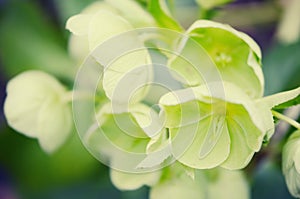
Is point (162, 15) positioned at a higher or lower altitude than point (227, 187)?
higher

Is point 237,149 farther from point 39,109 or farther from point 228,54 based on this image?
point 39,109

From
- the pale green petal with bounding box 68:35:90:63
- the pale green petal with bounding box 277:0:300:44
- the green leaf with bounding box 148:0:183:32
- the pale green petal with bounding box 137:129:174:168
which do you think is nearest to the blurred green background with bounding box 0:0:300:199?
the pale green petal with bounding box 277:0:300:44

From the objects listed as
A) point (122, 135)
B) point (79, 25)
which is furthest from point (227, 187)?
point (79, 25)

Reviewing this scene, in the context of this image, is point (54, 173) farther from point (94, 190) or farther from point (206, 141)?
point (206, 141)

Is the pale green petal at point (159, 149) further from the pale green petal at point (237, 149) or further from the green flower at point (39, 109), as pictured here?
the green flower at point (39, 109)

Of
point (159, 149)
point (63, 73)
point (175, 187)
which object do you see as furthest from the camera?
point (63, 73)

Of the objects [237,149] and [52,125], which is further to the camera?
[52,125]

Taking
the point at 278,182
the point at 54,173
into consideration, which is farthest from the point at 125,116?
the point at 54,173
